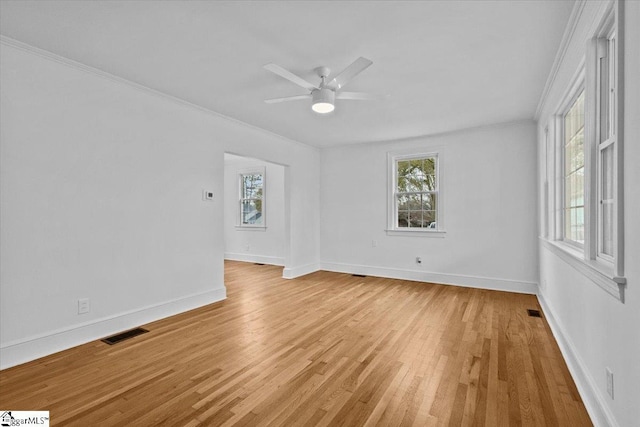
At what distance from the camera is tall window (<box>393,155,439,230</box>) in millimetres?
5504

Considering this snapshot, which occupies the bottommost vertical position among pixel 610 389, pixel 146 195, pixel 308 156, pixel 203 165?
pixel 610 389

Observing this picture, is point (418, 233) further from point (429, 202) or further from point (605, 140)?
point (605, 140)

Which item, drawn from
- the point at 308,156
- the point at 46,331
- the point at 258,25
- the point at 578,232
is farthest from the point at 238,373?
the point at 308,156

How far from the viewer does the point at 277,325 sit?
3371 mm

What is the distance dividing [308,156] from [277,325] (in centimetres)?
382

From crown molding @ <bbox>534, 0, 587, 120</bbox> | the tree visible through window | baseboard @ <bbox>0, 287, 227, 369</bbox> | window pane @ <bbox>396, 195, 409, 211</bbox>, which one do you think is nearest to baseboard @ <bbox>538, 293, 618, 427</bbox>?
crown molding @ <bbox>534, 0, 587, 120</bbox>

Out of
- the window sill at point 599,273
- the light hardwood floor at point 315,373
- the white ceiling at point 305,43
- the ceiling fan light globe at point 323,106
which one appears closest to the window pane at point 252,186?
the white ceiling at point 305,43

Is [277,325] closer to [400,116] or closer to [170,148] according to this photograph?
[170,148]

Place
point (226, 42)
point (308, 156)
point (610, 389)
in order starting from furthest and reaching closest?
point (308, 156)
point (226, 42)
point (610, 389)

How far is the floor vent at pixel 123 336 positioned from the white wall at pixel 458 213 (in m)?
3.91

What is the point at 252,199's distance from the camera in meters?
7.61

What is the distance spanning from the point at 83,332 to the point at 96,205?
1214 millimetres

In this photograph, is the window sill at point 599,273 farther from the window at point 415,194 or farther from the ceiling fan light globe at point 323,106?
the window at point 415,194

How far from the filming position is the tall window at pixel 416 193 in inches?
217
